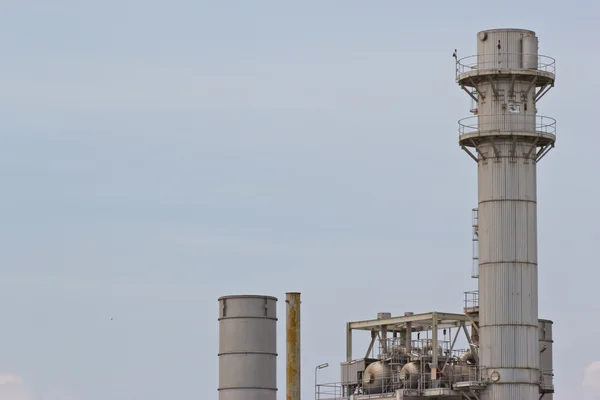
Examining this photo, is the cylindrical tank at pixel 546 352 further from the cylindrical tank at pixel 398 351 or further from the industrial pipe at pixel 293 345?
the industrial pipe at pixel 293 345

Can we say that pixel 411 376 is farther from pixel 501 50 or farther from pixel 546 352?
pixel 501 50

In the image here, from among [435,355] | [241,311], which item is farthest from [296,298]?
[435,355]

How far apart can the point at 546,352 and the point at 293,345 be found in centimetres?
1361

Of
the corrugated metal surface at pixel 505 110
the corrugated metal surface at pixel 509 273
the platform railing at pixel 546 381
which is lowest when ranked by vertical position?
the platform railing at pixel 546 381

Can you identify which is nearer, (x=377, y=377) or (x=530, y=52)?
(x=530, y=52)

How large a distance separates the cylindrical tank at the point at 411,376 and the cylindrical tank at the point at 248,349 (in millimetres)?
8579

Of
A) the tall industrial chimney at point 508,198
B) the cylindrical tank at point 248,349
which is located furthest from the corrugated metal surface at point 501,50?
the cylindrical tank at point 248,349

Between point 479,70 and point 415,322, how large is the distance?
13170 millimetres

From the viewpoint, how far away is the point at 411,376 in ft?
269

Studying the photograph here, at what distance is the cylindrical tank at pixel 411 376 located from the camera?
81938 millimetres

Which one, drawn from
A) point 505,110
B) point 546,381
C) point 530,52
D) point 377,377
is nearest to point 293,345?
point 377,377

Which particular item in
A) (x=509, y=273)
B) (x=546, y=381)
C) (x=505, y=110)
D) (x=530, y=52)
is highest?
(x=530, y=52)

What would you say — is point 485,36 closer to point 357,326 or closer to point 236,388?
point 357,326

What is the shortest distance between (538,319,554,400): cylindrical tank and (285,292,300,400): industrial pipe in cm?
1261
